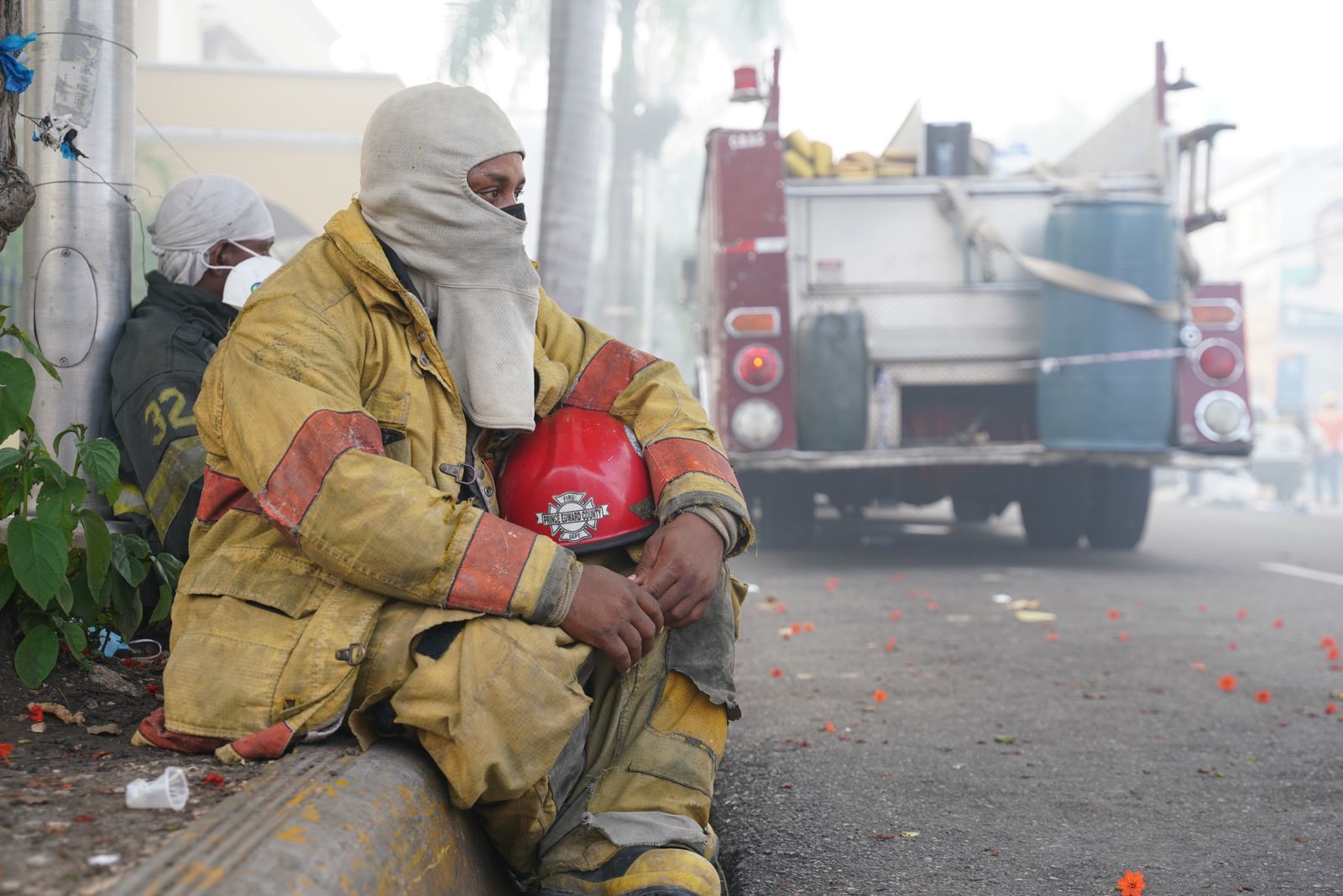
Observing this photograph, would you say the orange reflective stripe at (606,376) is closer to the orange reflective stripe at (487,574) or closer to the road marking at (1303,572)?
the orange reflective stripe at (487,574)

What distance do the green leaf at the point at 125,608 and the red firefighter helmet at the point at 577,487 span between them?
0.87 metres

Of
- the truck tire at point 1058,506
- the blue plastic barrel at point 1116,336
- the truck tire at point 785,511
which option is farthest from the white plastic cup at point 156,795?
the truck tire at point 1058,506

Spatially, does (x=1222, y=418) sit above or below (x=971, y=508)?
above

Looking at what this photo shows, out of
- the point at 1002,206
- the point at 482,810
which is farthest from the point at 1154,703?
the point at 1002,206

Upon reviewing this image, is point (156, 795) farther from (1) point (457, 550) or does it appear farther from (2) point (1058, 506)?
(2) point (1058, 506)

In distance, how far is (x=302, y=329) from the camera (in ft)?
7.37

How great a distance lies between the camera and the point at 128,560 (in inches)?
110

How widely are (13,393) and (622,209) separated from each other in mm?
22208

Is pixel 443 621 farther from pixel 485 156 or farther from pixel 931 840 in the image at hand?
pixel 931 840

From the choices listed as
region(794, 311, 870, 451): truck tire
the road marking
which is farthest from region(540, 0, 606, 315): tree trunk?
the road marking

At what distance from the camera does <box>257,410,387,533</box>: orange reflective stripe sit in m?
2.11

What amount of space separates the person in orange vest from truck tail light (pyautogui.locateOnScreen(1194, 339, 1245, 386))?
1737 centimetres

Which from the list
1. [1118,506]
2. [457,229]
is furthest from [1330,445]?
[457,229]

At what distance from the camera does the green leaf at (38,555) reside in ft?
7.66
